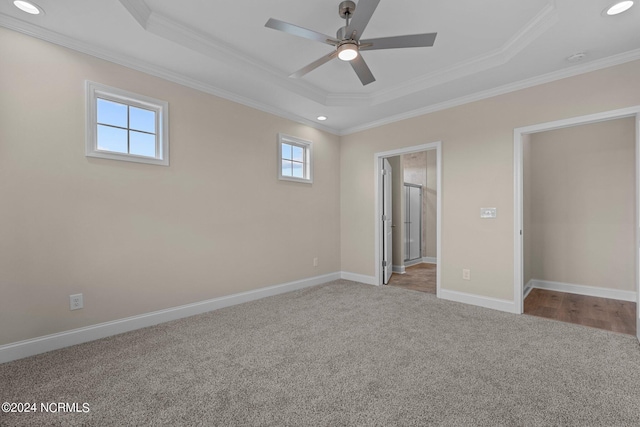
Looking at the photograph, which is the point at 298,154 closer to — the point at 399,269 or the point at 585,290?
the point at 399,269

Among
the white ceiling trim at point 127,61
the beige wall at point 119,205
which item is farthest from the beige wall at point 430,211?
the white ceiling trim at point 127,61

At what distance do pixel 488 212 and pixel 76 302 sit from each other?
4408 millimetres

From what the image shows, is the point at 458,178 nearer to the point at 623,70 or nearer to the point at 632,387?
the point at 623,70

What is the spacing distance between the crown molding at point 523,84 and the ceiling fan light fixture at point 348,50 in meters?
2.12

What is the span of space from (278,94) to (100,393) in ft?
10.9

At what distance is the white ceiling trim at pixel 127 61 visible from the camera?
2.27m

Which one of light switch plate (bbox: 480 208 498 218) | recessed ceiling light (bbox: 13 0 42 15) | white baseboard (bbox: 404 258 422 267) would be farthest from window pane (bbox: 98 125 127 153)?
white baseboard (bbox: 404 258 422 267)

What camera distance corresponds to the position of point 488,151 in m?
3.52

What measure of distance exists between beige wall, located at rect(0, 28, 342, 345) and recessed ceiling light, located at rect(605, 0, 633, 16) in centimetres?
343

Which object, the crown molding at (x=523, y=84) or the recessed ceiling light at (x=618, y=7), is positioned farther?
the crown molding at (x=523, y=84)

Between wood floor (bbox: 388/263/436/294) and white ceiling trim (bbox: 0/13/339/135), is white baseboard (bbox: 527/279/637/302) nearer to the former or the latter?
wood floor (bbox: 388/263/436/294)

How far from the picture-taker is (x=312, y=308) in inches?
137

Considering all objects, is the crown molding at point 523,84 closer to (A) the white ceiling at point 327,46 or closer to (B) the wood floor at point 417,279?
(A) the white ceiling at point 327,46

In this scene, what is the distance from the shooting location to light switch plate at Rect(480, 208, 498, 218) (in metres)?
3.46
